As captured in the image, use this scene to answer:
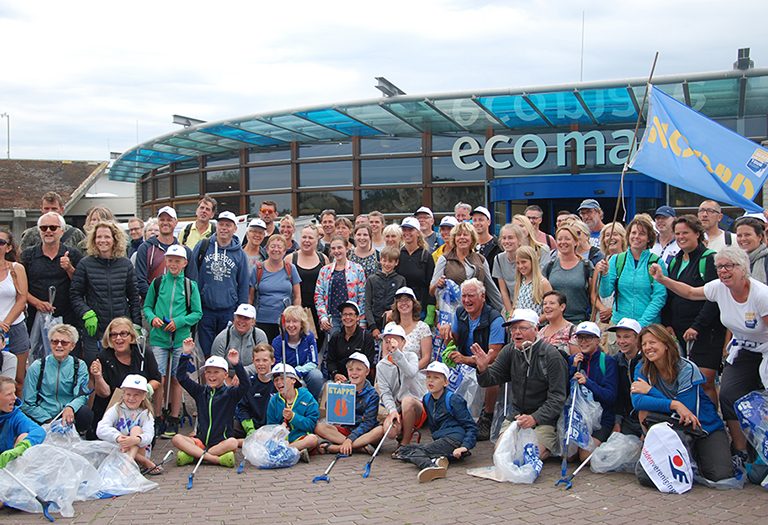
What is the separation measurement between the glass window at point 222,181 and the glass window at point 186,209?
1003mm

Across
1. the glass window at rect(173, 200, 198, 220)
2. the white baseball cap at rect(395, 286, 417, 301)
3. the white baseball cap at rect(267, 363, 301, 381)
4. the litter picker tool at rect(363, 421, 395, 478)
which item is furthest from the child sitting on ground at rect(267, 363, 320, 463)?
the glass window at rect(173, 200, 198, 220)

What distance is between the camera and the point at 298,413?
688cm

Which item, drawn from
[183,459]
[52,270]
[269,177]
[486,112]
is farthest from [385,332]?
[269,177]

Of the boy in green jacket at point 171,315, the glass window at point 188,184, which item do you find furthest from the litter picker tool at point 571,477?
the glass window at point 188,184

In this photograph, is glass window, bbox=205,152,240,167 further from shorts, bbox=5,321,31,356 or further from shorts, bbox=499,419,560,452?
shorts, bbox=499,419,560,452

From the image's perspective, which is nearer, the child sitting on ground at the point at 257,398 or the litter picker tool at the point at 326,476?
the litter picker tool at the point at 326,476

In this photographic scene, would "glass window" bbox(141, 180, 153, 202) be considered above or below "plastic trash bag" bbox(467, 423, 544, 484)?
above

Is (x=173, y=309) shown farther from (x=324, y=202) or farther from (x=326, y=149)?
(x=326, y=149)

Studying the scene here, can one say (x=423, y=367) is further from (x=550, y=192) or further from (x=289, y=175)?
(x=289, y=175)

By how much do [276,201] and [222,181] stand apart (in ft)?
8.56

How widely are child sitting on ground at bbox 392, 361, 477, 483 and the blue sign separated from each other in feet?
1.77

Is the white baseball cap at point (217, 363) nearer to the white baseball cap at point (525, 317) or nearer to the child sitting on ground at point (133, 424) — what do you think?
the child sitting on ground at point (133, 424)

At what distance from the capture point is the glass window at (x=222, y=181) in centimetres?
2391

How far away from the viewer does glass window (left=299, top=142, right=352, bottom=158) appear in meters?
21.6
